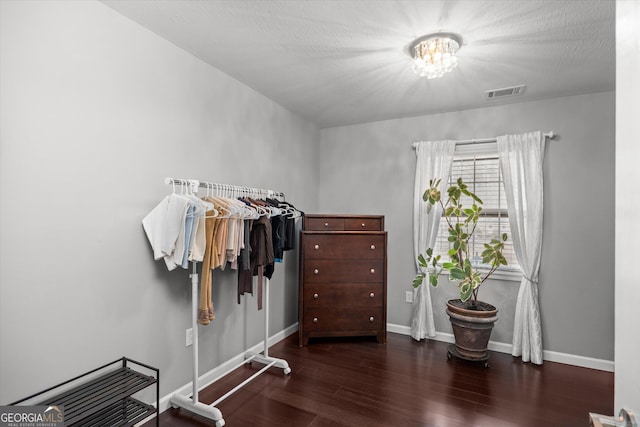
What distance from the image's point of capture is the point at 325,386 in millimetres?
2680

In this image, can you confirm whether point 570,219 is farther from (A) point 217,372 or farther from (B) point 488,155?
(A) point 217,372

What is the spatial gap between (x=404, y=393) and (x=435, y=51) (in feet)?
8.43

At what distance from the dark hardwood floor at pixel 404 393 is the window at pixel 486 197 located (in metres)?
1.10

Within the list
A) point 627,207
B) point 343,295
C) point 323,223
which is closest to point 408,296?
point 343,295

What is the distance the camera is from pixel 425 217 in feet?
12.5

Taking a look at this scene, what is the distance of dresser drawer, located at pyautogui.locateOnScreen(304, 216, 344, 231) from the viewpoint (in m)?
3.60

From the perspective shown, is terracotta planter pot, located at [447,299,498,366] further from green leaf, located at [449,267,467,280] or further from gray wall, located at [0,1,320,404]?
gray wall, located at [0,1,320,404]

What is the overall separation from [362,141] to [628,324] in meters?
3.80

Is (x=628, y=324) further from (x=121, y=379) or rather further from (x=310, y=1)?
(x=121, y=379)

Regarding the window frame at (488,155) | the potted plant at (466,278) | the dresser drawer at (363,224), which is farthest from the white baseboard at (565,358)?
the dresser drawer at (363,224)

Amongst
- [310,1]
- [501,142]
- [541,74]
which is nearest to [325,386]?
[310,1]

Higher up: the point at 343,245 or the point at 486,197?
the point at 486,197

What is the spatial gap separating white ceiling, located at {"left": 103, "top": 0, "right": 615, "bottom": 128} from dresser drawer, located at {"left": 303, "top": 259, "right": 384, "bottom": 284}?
5.76 feet

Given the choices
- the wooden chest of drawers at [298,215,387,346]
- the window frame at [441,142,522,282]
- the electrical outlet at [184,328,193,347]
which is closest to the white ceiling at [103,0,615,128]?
the window frame at [441,142,522,282]
